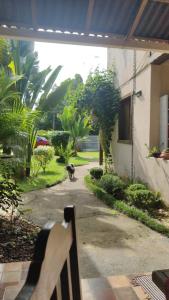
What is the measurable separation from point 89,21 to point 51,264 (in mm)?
3039

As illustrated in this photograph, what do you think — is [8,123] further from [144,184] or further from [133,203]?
[144,184]

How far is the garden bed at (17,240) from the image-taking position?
3932 mm

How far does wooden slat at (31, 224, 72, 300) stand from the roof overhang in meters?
2.81

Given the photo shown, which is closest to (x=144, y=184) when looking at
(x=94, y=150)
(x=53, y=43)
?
(x=53, y=43)

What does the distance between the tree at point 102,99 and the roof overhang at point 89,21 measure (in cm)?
655

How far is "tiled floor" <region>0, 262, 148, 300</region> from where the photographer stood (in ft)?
8.76

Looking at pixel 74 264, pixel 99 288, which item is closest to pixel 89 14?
pixel 74 264

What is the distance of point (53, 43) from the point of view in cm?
349

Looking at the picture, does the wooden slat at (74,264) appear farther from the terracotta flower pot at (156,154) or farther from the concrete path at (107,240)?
the terracotta flower pot at (156,154)

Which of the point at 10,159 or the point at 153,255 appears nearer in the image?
the point at 153,255

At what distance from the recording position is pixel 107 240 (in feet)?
15.2

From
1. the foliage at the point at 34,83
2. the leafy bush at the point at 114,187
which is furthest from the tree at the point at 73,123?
the leafy bush at the point at 114,187

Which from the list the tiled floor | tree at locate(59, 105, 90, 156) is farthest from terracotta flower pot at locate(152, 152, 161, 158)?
tree at locate(59, 105, 90, 156)

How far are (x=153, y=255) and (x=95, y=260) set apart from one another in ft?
2.72
